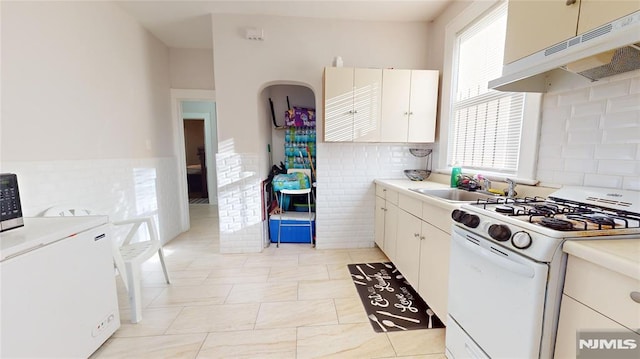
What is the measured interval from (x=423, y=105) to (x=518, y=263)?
2.06 m

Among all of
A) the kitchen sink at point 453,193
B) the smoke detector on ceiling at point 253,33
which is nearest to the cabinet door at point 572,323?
the kitchen sink at point 453,193

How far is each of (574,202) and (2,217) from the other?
3.05 metres

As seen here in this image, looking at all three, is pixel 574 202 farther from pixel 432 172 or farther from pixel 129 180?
pixel 129 180

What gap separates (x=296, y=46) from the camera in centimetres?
269

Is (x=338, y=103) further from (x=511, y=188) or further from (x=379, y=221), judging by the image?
(x=511, y=188)

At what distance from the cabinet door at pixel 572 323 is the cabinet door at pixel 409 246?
0.96 meters

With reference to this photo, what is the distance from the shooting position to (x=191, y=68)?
3457mm

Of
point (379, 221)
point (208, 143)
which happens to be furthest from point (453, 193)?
point (208, 143)

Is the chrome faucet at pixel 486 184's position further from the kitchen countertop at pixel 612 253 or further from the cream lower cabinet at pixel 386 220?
the kitchen countertop at pixel 612 253

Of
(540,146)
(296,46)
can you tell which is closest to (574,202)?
(540,146)

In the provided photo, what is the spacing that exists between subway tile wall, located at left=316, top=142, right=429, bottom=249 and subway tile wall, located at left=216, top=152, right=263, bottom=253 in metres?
0.76

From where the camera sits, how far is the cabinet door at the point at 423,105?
252 cm

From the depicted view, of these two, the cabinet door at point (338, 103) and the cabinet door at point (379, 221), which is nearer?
the cabinet door at point (338, 103)

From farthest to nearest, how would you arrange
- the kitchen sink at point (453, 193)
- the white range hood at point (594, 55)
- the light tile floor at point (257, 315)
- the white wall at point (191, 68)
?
the white wall at point (191, 68), the kitchen sink at point (453, 193), the light tile floor at point (257, 315), the white range hood at point (594, 55)
